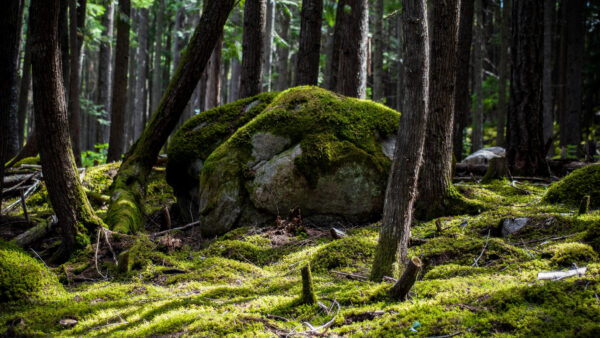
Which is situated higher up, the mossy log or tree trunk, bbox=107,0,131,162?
tree trunk, bbox=107,0,131,162

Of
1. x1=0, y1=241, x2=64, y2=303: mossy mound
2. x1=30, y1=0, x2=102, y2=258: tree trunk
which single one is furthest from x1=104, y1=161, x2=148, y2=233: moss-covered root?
x1=0, y1=241, x2=64, y2=303: mossy mound

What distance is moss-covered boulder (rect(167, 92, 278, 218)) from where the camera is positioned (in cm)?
689

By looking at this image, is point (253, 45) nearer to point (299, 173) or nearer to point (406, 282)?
point (299, 173)

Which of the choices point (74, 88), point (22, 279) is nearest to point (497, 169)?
point (22, 279)

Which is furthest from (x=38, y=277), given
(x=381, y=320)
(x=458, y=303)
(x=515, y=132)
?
(x=515, y=132)

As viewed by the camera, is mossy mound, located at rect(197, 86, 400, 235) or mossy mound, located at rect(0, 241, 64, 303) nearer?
mossy mound, located at rect(0, 241, 64, 303)

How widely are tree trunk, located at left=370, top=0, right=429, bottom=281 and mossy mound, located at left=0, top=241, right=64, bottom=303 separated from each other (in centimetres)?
296

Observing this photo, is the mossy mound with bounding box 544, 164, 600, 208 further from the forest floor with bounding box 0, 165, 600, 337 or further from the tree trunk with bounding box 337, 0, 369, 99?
the tree trunk with bounding box 337, 0, 369, 99

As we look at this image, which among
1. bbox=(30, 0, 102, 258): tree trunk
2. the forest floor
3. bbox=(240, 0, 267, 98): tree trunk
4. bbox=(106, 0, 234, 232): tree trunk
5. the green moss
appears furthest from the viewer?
bbox=(240, 0, 267, 98): tree trunk

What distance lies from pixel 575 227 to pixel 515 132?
425 centimetres

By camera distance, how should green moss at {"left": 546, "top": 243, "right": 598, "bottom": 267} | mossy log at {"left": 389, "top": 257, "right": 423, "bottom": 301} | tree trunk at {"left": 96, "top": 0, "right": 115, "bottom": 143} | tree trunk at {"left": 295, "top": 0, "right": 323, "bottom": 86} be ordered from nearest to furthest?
mossy log at {"left": 389, "top": 257, "right": 423, "bottom": 301}, green moss at {"left": 546, "top": 243, "right": 598, "bottom": 267}, tree trunk at {"left": 295, "top": 0, "right": 323, "bottom": 86}, tree trunk at {"left": 96, "top": 0, "right": 115, "bottom": 143}

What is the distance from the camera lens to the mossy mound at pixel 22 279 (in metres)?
3.25

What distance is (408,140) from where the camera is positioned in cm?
317

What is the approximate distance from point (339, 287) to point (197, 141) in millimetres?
4496
